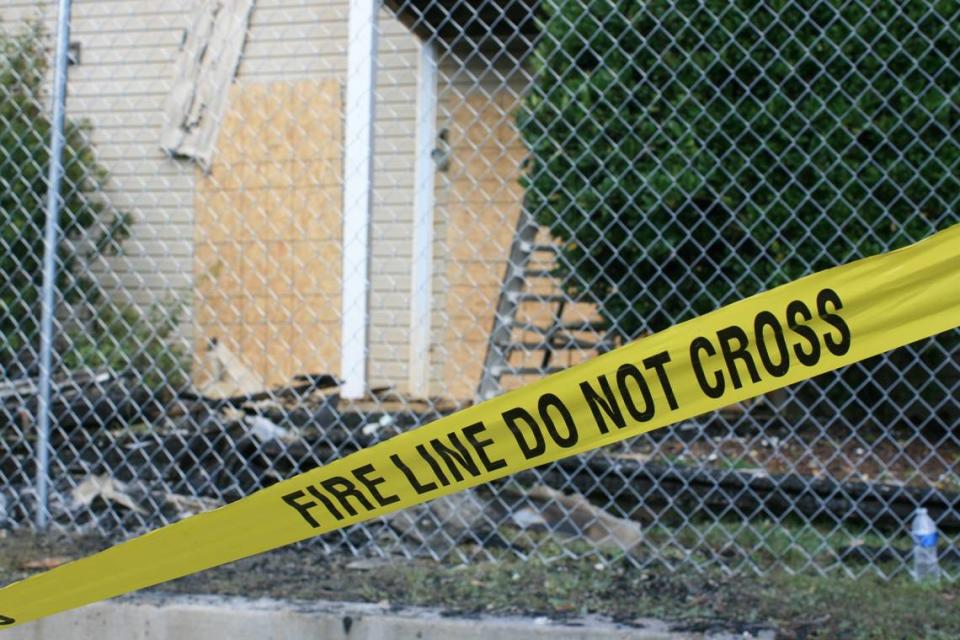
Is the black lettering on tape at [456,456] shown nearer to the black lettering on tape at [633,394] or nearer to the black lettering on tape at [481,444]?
the black lettering on tape at [481,444]

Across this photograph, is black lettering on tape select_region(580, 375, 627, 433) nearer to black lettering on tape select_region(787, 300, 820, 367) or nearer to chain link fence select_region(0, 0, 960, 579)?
black lettering on tape select_region(787, 300, 820, 367)

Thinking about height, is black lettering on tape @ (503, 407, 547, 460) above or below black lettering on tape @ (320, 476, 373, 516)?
above

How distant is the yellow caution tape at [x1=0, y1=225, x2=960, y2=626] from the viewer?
6.49 ft

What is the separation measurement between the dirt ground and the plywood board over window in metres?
5.12

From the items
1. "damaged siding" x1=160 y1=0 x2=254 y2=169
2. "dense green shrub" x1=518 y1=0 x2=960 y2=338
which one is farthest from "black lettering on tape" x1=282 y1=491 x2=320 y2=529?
"damaged siding" x1=160 y1=0 x2=254 y2=169

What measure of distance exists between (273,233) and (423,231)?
1.50m

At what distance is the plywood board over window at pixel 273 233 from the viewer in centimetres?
895

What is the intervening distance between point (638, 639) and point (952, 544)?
62.1 inches

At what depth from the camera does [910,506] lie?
4.19 meters

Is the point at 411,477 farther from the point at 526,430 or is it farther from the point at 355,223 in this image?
the point at 355,223

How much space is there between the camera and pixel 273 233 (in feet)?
30.0

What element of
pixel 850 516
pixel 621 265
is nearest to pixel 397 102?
pixel 621 265

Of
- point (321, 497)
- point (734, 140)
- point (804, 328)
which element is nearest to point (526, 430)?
point (321, 497)

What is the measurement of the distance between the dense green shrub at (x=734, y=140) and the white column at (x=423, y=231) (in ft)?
7.90
